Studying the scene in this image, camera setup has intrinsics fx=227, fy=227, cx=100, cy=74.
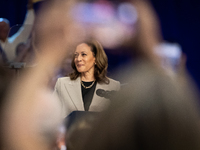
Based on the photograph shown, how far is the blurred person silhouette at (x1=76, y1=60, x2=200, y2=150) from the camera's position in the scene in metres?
0.35

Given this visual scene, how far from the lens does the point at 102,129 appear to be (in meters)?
0.36

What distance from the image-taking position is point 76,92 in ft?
3.18

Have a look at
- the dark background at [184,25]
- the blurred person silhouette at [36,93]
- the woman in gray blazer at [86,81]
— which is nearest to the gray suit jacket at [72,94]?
the woman in gray blazer at [86,81]

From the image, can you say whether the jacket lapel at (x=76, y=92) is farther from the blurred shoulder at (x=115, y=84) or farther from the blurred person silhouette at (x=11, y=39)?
the blurred person silhouette at (x=11, y=39)

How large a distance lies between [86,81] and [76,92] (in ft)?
0.22

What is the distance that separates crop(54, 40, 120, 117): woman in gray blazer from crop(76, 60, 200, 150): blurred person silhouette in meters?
0.53

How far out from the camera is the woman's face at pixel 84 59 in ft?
3.18

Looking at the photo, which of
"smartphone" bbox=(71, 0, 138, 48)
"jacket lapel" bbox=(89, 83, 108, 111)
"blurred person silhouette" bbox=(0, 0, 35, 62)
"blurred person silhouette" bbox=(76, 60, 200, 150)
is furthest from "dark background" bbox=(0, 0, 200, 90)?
"blurred person silhouette" bbox=(76, 60, 200, 150)

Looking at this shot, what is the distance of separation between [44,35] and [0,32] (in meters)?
1.19

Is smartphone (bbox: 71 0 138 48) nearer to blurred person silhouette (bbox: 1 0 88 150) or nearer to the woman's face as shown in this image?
blurred person silhouette (bbox: 1 0 88 150)

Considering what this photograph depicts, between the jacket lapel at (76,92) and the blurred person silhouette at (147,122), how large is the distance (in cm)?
55

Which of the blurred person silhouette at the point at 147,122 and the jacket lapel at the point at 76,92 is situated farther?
the jacket lapel at the point at 76,92

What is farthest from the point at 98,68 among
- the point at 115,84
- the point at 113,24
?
the point at 113,24

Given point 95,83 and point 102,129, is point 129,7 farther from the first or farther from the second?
point 95,83
